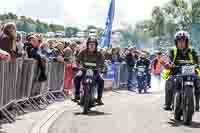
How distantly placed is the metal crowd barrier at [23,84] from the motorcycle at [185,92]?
134 inches

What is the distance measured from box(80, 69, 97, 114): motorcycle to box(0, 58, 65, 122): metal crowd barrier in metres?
1.28

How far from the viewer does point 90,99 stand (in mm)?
14680

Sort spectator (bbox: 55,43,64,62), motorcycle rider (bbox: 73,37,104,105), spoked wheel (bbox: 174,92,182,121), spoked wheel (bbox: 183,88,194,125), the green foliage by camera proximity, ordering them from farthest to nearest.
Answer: the green foliage → spectator (bbox: 55,43,64,62) → motorcycle rider (bbox: 73,37,104,105) → spoked wheel (bbox: 174,92,182,121) → spoked wheel (bbox: 183,88,194,125)

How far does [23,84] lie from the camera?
14.2 metres

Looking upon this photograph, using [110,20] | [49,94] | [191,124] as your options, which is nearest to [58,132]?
[191,124]

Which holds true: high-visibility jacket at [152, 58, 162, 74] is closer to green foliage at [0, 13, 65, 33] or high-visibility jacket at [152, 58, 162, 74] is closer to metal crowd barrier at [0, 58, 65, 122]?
green foliage at [0, 13, 65, 33]

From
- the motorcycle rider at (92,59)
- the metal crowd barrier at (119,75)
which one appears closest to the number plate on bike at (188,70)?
the motorcycle rider at (92,59)

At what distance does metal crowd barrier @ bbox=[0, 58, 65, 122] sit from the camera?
12127 millimetres

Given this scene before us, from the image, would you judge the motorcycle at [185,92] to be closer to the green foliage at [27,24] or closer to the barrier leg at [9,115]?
the barrier leg at [9,115]

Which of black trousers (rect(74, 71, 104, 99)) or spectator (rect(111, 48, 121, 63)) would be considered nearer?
black trousers (rect(74, 71, 104, 99))

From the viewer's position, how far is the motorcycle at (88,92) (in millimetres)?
14570

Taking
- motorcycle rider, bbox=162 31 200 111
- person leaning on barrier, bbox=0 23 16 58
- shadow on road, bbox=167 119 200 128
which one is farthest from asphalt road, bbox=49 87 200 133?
person leaning on barrier, bbox=0 23 16 58

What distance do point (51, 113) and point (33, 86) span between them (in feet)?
3.93

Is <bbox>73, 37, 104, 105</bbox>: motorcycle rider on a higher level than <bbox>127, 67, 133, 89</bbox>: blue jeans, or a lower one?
higher
